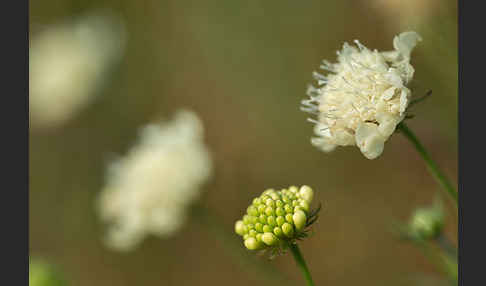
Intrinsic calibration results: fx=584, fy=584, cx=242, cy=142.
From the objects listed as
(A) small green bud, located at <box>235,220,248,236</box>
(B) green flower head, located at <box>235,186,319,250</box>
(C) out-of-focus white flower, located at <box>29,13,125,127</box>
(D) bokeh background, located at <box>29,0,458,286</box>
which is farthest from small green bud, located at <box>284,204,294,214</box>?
(C) out-of-focus white flower, located at <box>29,13,125,127</box>

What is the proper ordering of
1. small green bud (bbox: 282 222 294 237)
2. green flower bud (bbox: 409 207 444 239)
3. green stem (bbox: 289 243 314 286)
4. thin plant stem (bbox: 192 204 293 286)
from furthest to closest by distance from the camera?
1. thin plant stem (bbox: 192 204 293 286)
2. green flower bud (bbox: 409 207 444 239)
3. small green bud (bbox: 282 222 294 237)
4. green stem (bbox: 289 243 314 286)

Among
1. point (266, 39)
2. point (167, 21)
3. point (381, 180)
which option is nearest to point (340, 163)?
point (381, 180)

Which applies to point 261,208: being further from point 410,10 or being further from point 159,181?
point 410,10

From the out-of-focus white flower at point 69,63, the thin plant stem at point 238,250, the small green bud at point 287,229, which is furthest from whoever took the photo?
the out-of-focus white flower at point 69,63

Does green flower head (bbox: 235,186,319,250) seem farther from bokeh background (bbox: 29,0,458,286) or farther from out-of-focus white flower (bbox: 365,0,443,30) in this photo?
bokeh background (bbox: 29,0,458,286)

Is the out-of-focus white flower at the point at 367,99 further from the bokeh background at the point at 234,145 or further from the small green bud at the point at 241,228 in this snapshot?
the bokeh background at the point at 234,145

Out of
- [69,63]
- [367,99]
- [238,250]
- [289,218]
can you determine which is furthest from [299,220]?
[69,63]

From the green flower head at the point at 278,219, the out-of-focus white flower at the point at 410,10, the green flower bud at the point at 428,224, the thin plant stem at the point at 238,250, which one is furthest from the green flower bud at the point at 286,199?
the out-of-focus white flower at the point at 410,10

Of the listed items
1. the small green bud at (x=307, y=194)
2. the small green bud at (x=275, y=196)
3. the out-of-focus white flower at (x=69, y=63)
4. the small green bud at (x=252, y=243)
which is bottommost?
the small green bud at (x=252, y=243)
